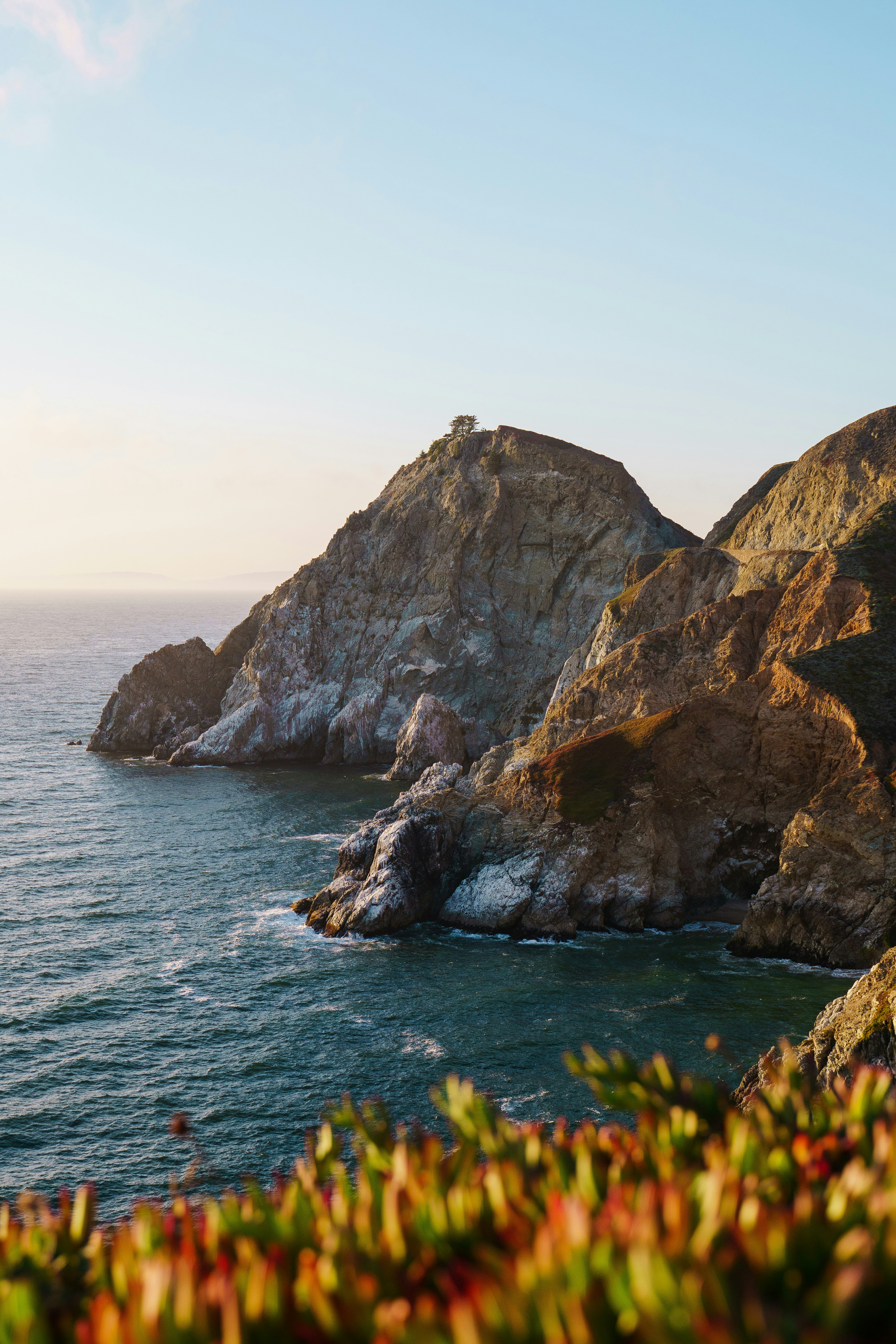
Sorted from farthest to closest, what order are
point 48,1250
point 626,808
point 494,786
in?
point 494,786 → point 626,808 → point 48,1250

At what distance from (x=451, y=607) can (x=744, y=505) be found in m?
38.2

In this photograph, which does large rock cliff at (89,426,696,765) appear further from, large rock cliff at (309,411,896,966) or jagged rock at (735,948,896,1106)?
jagged rock at (735,948,896,1106)

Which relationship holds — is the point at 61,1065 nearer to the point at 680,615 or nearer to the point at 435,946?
the point at 435,946

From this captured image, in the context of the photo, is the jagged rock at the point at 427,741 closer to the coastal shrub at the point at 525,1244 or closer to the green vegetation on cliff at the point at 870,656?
the green vegetation on cliff at the point at 870,656

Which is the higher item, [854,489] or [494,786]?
[854,489]

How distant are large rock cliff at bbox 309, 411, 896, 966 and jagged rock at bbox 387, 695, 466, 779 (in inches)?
1128

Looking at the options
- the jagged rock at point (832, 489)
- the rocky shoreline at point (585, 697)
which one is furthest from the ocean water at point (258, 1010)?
the jagged rock at point (832, 489)

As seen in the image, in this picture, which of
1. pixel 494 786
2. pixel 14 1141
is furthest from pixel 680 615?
pixel 14 1141

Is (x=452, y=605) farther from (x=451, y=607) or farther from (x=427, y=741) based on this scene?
(x=427, y=741)

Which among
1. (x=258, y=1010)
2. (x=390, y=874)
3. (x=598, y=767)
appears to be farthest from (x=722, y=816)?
(x=258, y=1010)

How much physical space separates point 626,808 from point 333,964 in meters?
21.6

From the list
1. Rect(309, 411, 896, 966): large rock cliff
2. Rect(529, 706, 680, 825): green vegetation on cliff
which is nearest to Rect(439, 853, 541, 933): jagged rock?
Rect(309, 411, 896, 966): large rock cliff

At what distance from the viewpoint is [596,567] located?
12569cm

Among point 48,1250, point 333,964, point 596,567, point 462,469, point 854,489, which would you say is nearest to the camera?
point 48,1250
